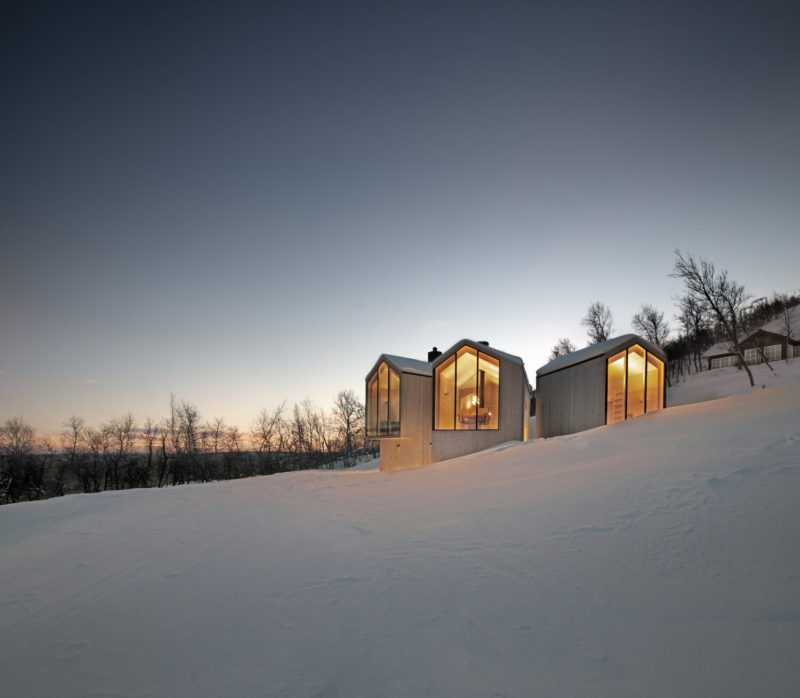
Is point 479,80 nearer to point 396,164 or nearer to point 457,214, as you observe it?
point 396,164

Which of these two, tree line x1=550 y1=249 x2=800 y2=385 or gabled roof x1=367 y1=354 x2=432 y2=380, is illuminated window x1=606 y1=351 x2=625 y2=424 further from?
tree line x1=550 y1=249 x2=800 y2=385

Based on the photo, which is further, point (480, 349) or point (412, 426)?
point (412, 426)

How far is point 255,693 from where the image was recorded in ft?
7.23

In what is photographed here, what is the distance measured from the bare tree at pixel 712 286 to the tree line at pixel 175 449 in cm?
2820

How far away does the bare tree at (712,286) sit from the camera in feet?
68.8

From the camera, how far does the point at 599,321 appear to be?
35.7 m

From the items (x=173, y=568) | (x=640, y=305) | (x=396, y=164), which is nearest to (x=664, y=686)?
(x=173, y=568)

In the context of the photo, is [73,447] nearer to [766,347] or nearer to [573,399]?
[573,399]

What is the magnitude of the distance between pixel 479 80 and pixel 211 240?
48.3ft

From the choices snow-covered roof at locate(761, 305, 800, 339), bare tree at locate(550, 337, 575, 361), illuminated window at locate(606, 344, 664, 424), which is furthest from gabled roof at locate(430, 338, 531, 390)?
bare tree at locate(550, 337, 575, 361)

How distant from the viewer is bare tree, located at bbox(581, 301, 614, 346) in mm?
35469

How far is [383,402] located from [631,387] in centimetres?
1027

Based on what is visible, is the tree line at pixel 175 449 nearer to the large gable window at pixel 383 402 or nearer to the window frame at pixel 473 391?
the large gable window at pixel 383 402

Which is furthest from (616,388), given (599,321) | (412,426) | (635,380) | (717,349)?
(717,349)
